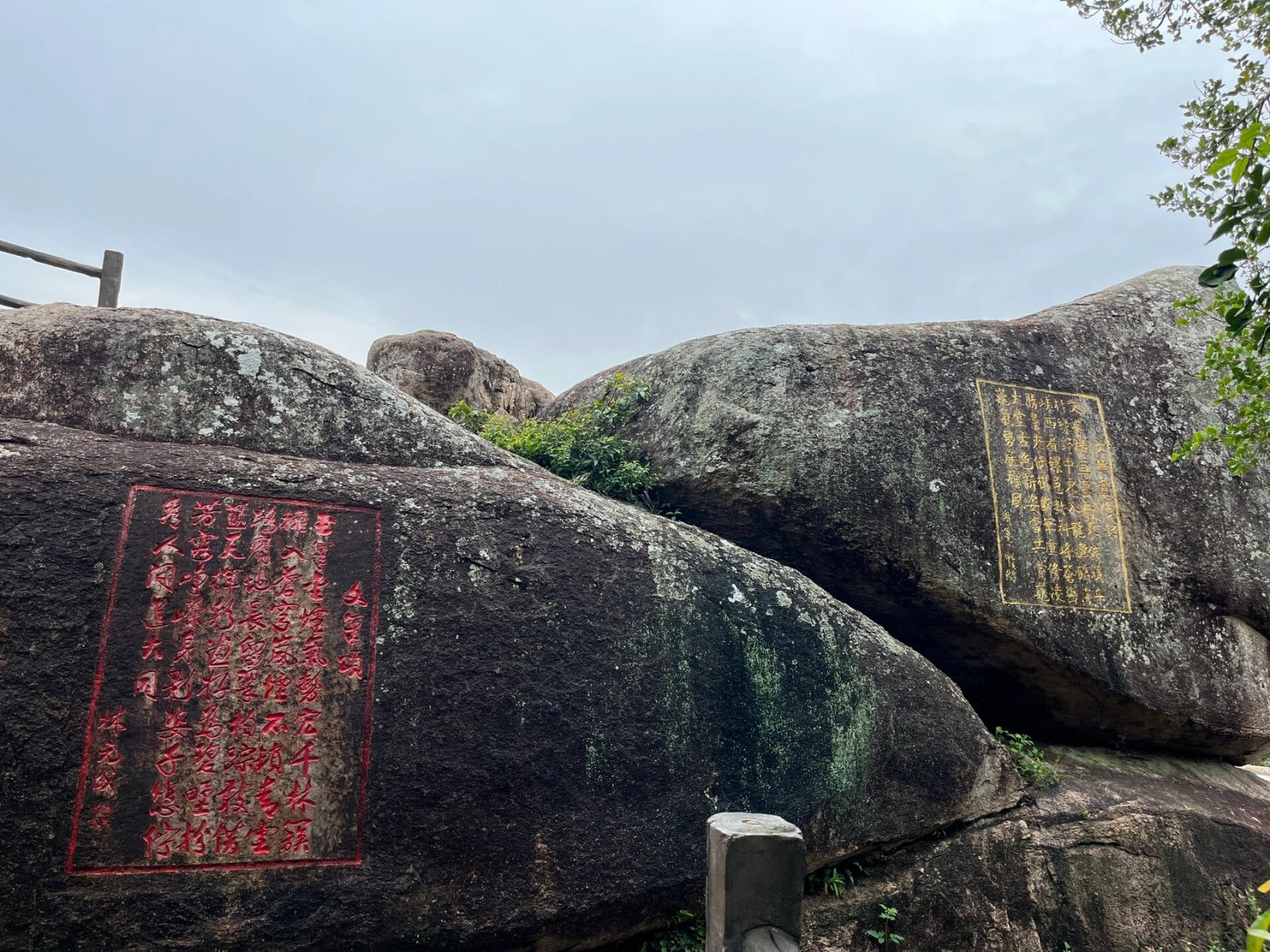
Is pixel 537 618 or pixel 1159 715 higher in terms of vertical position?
pixel 537 618

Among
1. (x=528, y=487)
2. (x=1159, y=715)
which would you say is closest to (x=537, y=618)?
(x=528, y=487)

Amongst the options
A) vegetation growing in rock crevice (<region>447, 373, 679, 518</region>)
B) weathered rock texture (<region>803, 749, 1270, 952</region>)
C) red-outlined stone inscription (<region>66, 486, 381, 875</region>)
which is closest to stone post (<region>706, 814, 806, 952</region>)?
red-outlined stone inscription (<region>66, 486, 381, 875</region>)

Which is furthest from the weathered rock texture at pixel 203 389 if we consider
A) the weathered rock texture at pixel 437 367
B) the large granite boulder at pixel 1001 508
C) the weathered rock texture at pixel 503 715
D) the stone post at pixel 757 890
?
the weathered rock texture at pixel 437 367

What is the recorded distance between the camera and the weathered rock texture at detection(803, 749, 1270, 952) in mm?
5445

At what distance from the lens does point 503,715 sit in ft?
15.2

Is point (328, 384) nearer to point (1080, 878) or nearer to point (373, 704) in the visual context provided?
point (373, 704)

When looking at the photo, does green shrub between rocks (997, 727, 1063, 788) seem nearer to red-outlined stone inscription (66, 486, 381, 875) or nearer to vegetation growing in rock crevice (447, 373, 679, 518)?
vegetation growing in rock crevice (447, 373, 679, 518)

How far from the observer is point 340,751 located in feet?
14.2

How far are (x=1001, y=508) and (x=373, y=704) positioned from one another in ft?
17.3

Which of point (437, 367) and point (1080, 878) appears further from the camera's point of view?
point (437, 367)

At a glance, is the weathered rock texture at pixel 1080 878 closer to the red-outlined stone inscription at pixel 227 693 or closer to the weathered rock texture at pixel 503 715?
the weathered rock texture at pixel 503 715

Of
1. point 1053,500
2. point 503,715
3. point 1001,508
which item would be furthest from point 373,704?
point 1053,500

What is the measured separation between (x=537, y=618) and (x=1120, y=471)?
5650mm

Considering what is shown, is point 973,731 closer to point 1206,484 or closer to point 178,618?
point 1206,484
